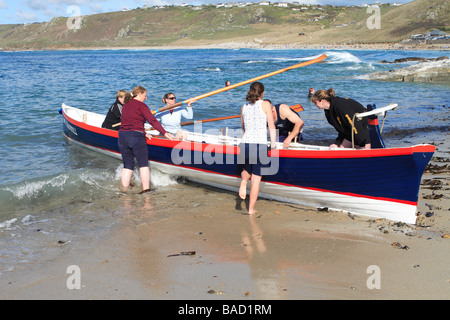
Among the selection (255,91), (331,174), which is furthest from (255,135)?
(331,174)

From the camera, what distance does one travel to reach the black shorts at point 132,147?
23.5 feet

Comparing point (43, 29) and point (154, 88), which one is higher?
point (43, 29)

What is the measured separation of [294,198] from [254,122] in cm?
159

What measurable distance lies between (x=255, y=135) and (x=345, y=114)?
1422 mm

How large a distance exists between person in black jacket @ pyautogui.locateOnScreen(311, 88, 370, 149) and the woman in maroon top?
2.66m

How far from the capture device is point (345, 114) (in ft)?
20.6

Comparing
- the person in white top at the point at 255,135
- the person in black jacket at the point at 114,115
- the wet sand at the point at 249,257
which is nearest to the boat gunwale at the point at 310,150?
the person in white top at the point at 255,135

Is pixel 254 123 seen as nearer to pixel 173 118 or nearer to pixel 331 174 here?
pixel 331 174

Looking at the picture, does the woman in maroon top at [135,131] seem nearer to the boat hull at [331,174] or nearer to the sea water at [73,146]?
the sea water at [73,146]

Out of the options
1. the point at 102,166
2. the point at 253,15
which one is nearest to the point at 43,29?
the point at 253,15

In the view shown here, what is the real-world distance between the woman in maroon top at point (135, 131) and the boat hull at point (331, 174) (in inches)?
29.5

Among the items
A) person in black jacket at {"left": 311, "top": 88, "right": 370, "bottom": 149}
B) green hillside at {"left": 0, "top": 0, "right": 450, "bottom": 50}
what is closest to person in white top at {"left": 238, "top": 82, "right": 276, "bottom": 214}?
person in black jacket at {"left": 311, "top": 88, "right": 370, "bottom": 149}
